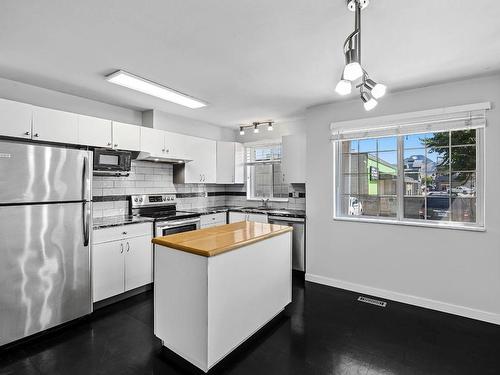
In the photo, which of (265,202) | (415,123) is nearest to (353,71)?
(415,123)

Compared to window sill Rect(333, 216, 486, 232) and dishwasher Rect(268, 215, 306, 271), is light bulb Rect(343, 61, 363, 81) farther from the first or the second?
dishwasher Rect(268, 215, 306, 271)

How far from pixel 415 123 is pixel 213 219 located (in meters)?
3.27

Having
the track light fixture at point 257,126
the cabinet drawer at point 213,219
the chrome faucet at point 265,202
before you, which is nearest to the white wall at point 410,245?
the track light fixture at point 257,126

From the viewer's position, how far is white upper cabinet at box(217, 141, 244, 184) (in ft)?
16.6

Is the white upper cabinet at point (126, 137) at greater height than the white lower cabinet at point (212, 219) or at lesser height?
greater

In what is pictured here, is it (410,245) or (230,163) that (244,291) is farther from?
(230,163)

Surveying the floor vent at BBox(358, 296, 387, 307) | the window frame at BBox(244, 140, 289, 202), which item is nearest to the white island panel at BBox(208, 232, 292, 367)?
the floor vent at BBox(358, 296, 387, 307)

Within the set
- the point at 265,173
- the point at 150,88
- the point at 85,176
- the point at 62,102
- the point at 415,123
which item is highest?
the point at 150,88

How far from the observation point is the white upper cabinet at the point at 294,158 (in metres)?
4.30

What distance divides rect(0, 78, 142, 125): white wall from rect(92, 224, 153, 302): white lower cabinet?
1621mm

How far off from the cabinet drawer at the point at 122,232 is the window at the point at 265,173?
7.95 feet

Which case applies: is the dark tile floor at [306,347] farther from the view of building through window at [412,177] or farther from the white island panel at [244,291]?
the view of building through window at [412,177]

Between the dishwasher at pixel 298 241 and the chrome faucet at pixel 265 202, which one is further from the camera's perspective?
the chrome faucet at pixel 265 202

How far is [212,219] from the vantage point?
4633 mm
